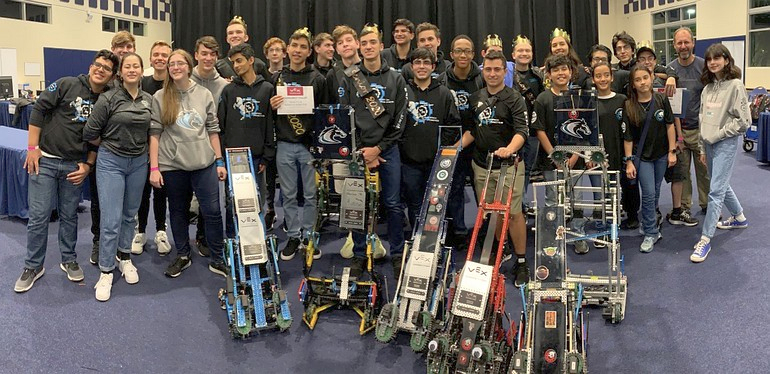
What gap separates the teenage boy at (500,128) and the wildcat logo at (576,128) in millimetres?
345

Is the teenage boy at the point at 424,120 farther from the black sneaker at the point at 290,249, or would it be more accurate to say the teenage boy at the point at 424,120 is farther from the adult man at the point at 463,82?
the black sneaker at the point at 290,249

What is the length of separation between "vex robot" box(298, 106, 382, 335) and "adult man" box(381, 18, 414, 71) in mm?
881

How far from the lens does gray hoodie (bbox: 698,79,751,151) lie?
379 centimetres

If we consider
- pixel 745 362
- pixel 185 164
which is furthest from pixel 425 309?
pixel 185 164

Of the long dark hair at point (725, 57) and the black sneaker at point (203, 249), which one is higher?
the long dark hair at point (725, 57)

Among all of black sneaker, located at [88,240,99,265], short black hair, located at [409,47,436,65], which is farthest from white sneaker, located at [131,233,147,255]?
short black hair, located at [409,47,436,65]

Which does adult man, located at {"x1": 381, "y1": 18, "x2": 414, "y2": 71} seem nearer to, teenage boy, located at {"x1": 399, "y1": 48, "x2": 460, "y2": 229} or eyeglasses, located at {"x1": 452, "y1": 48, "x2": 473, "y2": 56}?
eyeglasses, located at {"x1": 452, "y1": 48, "x2": 473, "y2": 56}

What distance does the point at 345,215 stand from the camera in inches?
134

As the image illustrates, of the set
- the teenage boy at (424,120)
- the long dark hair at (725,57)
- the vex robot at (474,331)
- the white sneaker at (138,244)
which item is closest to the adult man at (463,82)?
the teenage boy at (424,120)

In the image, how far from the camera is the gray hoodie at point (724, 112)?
379cm

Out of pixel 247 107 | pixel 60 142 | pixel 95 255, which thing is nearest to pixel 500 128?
pixel 247 107

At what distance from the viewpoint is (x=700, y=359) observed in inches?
104

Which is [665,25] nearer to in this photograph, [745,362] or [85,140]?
[745,362]

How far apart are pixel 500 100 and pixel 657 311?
138 centimetres
